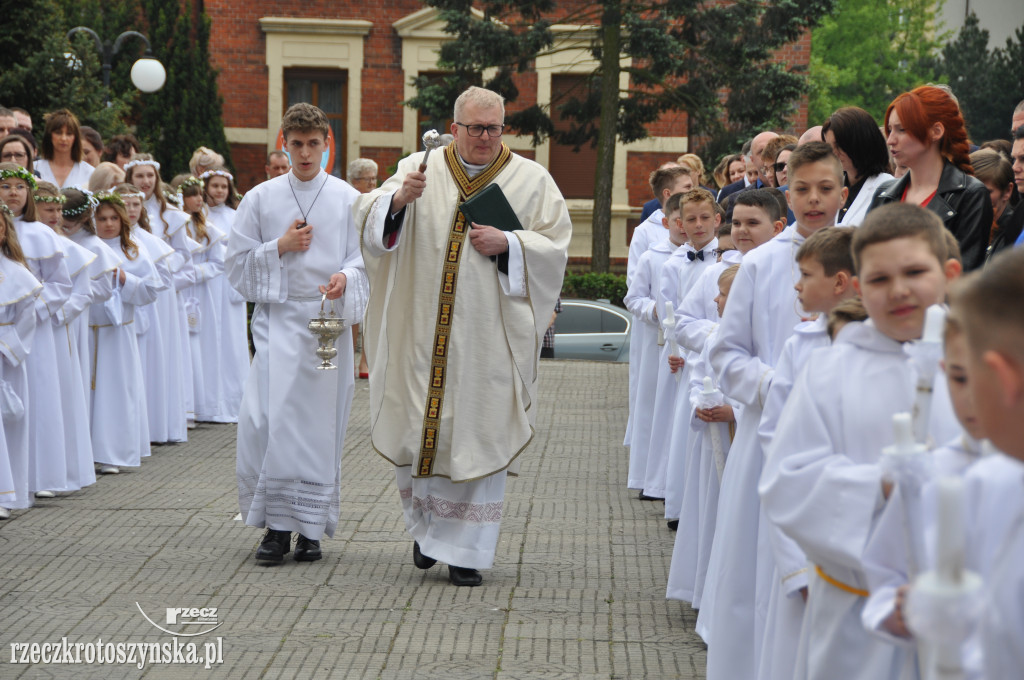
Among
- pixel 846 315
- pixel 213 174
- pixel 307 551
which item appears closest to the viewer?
pixel 846 315

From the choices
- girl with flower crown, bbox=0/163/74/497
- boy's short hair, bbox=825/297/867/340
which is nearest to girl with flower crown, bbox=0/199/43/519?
girl with flower crown, bbox=0/163/74/497

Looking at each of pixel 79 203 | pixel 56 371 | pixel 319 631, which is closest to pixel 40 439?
pixel 56 371

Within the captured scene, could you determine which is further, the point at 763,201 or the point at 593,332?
the point at 593,332

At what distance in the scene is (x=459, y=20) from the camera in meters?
24.1

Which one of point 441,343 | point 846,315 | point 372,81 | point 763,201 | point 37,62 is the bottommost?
point 441,343

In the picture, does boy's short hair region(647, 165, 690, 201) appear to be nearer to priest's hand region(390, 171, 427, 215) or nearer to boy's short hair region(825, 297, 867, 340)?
priest's hand region(390, 171, 427, 215)

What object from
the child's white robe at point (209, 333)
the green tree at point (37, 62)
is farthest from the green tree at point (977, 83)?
the child's white robe at point (209, 333)

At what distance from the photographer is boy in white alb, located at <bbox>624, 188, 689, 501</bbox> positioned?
30.2 feet

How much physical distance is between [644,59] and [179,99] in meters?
9.66

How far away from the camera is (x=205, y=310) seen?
13.0 meters

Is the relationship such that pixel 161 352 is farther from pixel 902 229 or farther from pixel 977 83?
pixel 977 83

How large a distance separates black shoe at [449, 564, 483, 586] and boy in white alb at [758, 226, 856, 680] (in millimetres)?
2900

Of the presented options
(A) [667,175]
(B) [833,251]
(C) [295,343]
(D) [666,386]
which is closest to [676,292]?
(D) [666,386]

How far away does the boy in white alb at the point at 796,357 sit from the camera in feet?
11.7
